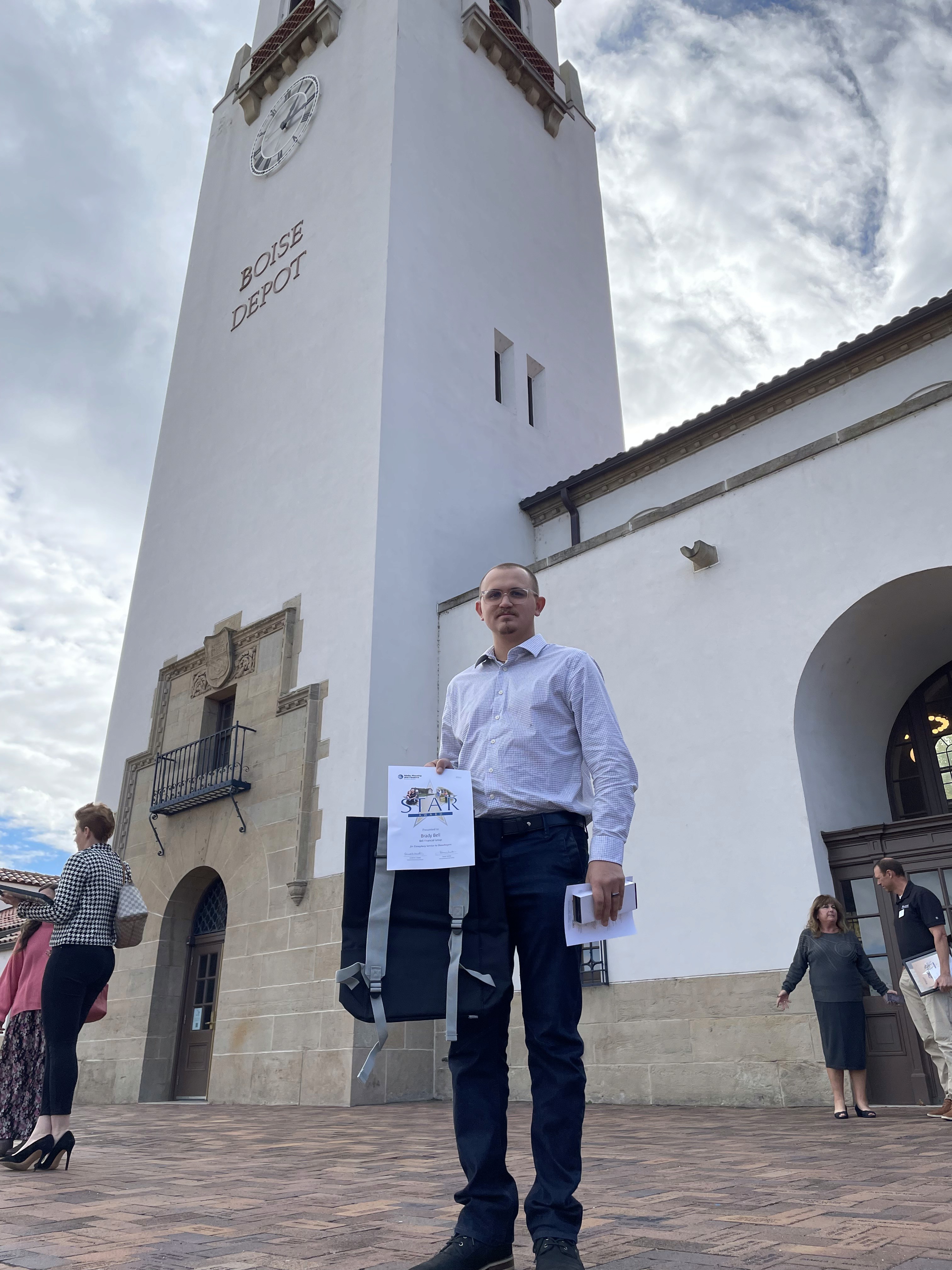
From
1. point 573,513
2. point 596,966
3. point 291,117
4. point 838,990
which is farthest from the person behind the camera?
point 291,117

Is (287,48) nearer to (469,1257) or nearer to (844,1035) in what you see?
(844,1035)

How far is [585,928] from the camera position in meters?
2.59

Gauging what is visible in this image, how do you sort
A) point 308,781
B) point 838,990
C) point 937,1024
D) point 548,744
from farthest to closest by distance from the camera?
point 308,781, point 838,990, point 937,1024, point 548,744

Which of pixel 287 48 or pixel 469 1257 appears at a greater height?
pixel 287 48

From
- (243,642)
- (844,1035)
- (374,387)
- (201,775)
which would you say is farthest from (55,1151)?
(374,387)

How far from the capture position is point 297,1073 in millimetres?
10492

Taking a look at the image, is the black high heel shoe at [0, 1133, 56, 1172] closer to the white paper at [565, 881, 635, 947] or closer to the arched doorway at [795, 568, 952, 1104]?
the white paper at [565, 881, 635, 947]

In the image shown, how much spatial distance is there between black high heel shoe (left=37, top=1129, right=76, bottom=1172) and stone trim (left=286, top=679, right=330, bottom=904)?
6.49m

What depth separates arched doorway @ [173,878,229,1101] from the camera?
1233 centimetres

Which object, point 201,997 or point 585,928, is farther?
point 201,997

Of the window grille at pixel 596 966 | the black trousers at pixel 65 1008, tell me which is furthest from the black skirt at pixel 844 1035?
the black trousers at pixel 65 1008

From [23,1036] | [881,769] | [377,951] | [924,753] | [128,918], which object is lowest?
[23,1036]

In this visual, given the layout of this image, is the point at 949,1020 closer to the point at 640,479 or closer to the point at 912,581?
the point at 912,581

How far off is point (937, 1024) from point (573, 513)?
9.45m
